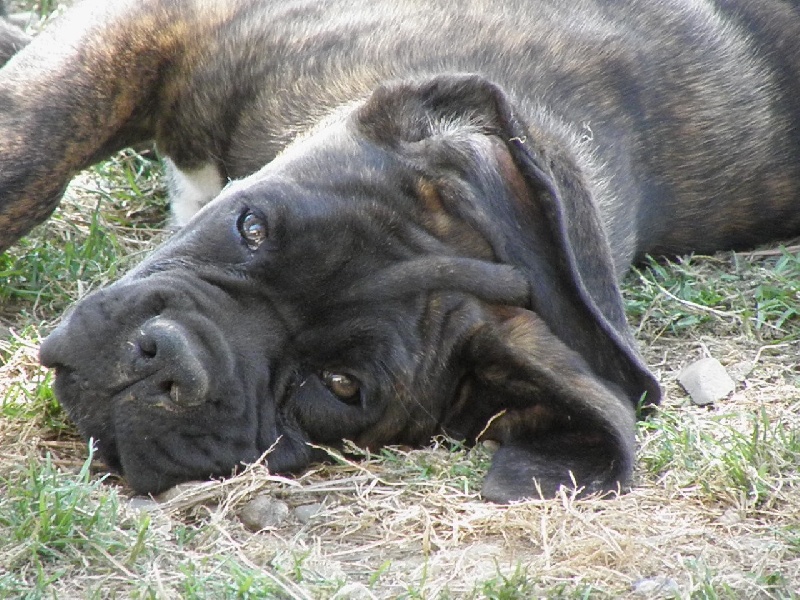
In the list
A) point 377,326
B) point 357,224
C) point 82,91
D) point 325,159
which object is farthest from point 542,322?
point 82,91

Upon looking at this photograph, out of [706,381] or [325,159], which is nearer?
[325,159]

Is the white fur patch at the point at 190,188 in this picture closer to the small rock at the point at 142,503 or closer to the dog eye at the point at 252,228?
the dog eye at the point at 252,228

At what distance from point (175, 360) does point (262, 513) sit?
1.52 ft

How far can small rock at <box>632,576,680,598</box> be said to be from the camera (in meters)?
3.12

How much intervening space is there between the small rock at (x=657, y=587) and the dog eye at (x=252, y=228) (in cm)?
138

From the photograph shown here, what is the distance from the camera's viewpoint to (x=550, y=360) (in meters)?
3.74

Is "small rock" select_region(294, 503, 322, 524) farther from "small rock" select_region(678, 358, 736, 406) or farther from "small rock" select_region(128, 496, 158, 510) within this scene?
"small rock" select_region(678, 358, 736, 406)

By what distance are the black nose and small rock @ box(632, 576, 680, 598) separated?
1.21 metres

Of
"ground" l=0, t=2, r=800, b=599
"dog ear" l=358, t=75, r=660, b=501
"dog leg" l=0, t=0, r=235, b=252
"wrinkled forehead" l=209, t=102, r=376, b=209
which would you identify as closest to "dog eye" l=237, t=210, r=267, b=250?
"wrinkled forehead" l=209, t=102, r=376, b=209

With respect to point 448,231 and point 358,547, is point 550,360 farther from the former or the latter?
point 358,547

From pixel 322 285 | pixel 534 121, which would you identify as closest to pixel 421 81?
pixel 534 121

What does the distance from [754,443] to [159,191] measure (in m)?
2.85

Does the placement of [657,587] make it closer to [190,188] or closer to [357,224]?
[357,224]

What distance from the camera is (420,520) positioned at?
3.50m
